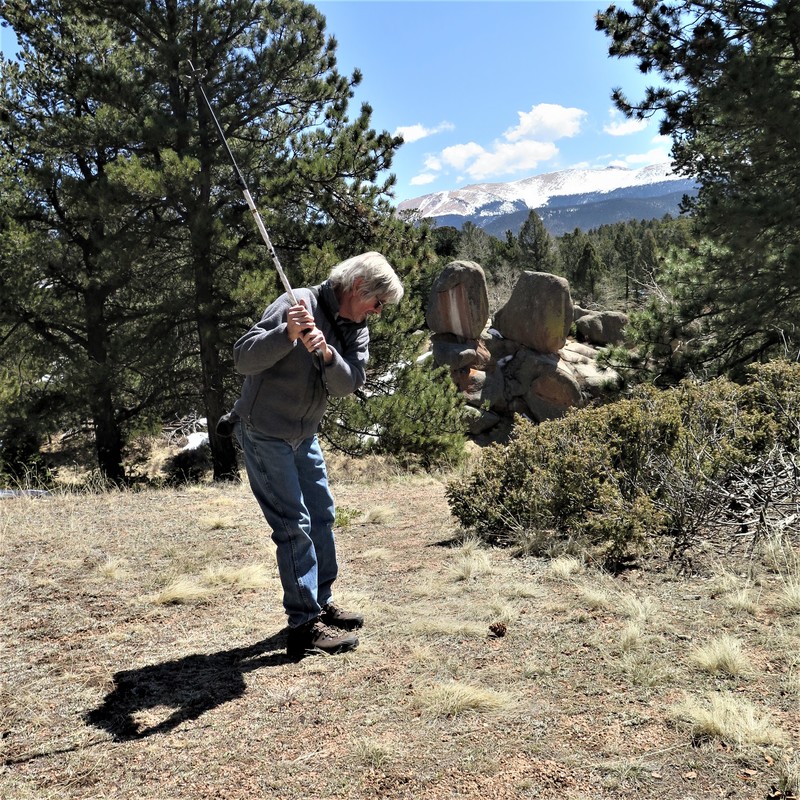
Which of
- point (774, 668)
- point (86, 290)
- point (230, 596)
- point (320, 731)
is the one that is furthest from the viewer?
point (86, 290)

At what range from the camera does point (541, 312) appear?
22.2 metres

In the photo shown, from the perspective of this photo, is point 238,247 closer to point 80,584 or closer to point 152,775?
point 80,584

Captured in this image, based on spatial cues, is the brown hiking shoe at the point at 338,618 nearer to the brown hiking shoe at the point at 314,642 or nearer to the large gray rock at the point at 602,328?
the brown hiking shoe at the point at 314,642

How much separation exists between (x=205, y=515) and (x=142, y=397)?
647cm

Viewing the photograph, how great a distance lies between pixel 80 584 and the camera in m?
3.99

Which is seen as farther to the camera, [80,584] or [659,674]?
[80,584]

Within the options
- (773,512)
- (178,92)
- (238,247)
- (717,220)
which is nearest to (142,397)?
(238,247)

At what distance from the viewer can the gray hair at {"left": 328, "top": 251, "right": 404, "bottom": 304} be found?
2891 mm

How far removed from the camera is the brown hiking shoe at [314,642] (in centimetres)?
304

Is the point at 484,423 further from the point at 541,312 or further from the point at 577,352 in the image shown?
the point at 577,352

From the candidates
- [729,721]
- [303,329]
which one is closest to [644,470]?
[729,721]

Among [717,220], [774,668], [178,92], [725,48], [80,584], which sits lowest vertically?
[774,668]

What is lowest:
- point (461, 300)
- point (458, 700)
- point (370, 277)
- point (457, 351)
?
point (458, 700)

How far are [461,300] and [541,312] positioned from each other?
106 inches
